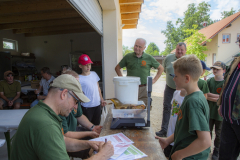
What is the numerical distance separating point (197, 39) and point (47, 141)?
1637 cm

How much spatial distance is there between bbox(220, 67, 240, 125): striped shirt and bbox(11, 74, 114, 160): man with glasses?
1.46 metres

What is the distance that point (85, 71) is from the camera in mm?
2848

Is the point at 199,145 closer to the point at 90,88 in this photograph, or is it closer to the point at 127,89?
the point at 127,89

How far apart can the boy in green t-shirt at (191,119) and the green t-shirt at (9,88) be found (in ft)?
15.8

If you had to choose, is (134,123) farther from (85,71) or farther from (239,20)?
(239,20)

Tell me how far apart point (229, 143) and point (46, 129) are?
1963mm

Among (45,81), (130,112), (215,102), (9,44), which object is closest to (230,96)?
(215,102)

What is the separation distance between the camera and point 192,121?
1.11 meters

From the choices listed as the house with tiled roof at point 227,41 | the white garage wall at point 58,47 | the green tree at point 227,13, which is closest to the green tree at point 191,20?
the green tree at point 227,13

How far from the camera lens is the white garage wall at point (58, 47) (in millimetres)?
9594

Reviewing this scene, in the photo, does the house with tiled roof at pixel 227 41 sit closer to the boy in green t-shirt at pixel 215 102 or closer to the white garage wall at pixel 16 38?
the boy in green t-shirt at pixel 215 102

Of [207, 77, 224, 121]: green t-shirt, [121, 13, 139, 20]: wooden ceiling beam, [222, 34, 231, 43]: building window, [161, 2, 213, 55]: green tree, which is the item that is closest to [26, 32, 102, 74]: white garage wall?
[121, 13, 139, 20]: wooden ceiling beam

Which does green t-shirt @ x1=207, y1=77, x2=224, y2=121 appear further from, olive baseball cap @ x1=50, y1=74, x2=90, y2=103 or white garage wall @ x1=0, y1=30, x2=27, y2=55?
white garage wall @ x1=0, y1=30, x2=27, y2=55

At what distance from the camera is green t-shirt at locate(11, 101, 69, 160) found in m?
0.88
